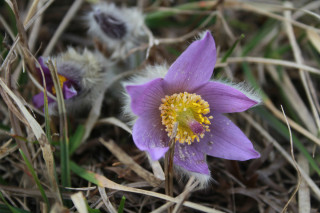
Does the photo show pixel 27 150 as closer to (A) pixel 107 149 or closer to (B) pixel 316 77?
(A) pixel 107 149

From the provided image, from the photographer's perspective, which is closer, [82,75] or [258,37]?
[82,75]

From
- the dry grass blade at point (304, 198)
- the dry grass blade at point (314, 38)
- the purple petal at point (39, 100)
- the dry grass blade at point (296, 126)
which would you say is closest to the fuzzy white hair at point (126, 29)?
the purple petal at point (39, 100)

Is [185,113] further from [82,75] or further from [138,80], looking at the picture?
[82,75]

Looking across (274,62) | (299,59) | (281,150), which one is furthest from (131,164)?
(299,59)

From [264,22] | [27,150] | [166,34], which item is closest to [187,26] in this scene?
[166,34]

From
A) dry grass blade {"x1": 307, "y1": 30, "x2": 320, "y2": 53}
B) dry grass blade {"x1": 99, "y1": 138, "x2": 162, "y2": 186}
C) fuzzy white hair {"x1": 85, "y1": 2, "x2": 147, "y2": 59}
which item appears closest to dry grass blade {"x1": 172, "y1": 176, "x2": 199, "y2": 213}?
dry grass blade {"x1": 99, "y1": 138, "x2": 162, "y2": 186}

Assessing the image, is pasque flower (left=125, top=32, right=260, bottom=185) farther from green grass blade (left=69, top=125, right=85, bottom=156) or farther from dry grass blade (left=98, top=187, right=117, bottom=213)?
green grass blade (left=69, top=125, right=85, bottom=156)

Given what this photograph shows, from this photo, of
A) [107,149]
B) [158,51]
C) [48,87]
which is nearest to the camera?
[48,87]
